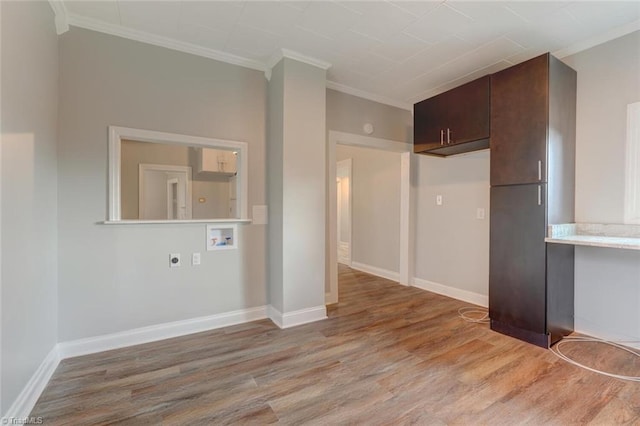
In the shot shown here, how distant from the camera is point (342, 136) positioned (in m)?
3.55

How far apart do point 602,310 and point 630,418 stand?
1222 mm

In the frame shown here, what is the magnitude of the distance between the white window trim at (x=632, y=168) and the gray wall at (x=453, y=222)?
3.81ft

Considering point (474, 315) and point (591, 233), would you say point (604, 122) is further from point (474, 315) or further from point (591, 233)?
point (474, 315)

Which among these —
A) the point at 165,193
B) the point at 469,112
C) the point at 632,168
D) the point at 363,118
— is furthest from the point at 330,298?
the point at 165,193

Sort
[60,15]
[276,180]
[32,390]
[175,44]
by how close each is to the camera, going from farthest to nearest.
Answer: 1. [276,180]
2. [175,44]
3. [60,15]
4. [32,390]

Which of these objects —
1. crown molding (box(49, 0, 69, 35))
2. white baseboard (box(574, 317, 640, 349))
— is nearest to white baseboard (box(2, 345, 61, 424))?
crown molding (box(49, 0, 69, 35))

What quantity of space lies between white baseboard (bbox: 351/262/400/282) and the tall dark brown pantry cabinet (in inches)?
75.1

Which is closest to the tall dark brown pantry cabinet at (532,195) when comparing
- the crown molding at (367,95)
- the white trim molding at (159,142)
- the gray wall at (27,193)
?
the crown molding at (367,95)

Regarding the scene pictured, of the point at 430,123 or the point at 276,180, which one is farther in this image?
the point at 430,123

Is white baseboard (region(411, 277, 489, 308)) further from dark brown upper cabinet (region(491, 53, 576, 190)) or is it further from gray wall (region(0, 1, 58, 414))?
gray wall (region(0, 1, 58, 414))

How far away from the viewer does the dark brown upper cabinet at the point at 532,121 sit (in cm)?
238

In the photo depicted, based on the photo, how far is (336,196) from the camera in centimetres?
350

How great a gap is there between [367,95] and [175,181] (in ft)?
13.3

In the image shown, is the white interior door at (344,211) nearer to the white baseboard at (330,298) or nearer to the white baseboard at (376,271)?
the white baseboard at (376,271)
